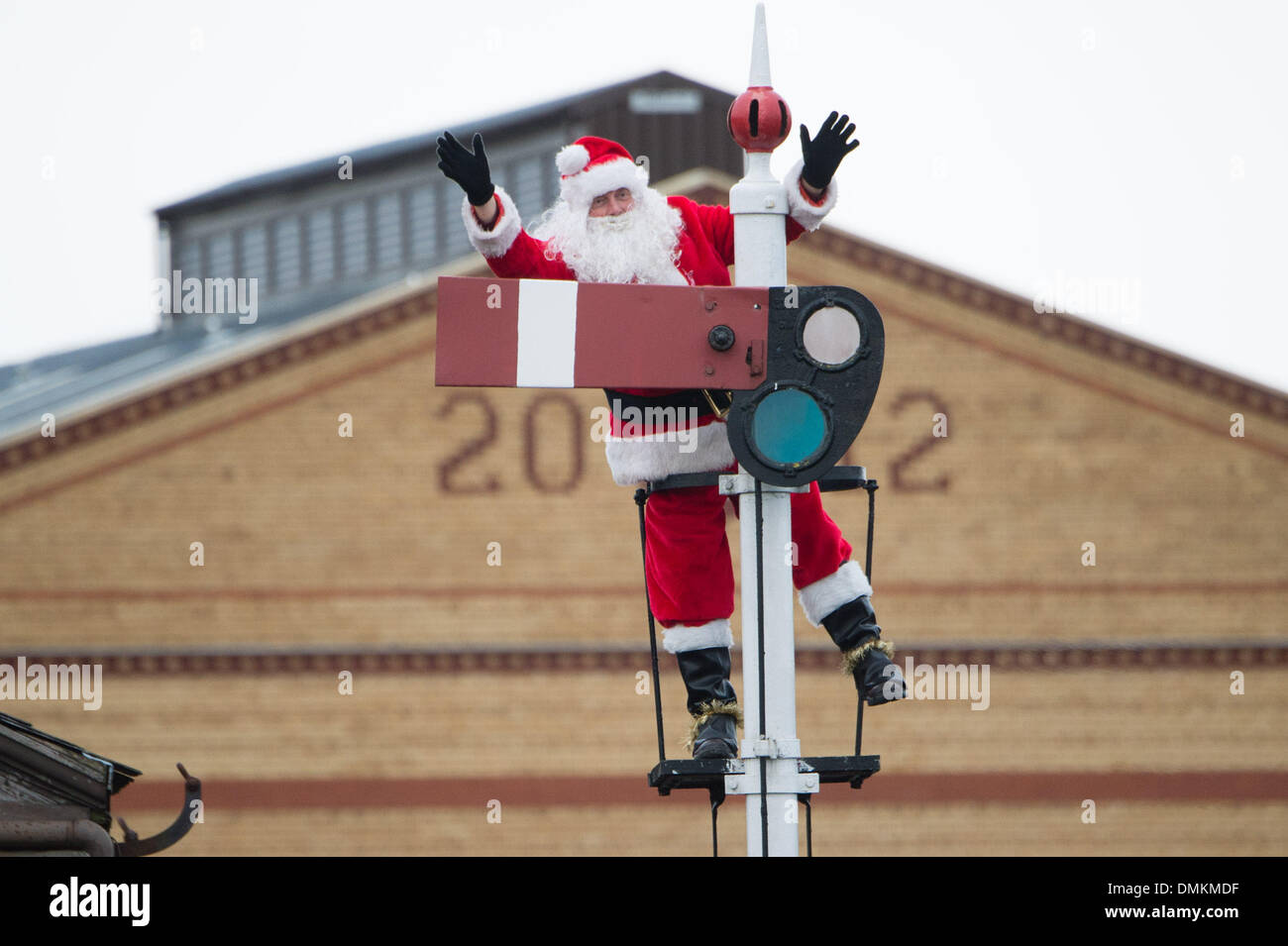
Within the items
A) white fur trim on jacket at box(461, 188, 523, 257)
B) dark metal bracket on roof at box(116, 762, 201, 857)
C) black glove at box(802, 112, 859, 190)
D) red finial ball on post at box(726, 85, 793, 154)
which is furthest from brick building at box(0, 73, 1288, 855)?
red finial ball on post at box(726, 85, 793, 154)

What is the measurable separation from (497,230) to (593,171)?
0.62 metres

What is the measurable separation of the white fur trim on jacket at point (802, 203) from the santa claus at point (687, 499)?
0.11m

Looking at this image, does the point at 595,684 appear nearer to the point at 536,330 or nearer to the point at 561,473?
the point at 561,473

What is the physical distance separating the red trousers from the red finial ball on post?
3.07 ft

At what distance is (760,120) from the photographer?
4102 millimetres

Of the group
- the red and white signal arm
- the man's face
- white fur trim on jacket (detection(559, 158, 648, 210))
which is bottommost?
the red and white signal arm

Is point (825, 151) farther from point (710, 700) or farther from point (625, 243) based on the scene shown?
point (710, 700)

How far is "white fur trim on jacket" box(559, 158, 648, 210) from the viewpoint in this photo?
4887 millimetres

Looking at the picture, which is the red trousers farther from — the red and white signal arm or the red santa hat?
the red santa hat

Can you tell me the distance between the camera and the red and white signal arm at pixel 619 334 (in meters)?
3.87

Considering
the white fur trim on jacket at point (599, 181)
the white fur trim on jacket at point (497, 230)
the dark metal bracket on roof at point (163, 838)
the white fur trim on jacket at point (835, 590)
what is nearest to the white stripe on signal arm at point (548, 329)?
the white fur trim on jacket at point (497, 230)

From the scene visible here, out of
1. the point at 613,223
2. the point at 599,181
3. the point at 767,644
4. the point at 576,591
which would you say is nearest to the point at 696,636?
the point at 767,644

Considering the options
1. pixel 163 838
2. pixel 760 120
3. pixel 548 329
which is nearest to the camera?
pixel 548 329

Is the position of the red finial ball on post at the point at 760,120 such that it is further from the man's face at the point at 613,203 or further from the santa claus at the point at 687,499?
the man's face at the point at 613,203
